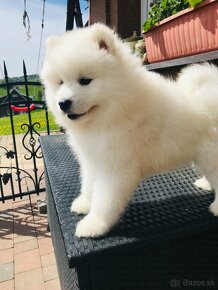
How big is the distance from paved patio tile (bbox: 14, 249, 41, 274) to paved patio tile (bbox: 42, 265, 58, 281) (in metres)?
0.12

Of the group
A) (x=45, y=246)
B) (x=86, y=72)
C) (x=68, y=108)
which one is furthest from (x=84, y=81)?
(x=45, y=246)

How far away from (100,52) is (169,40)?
5.36 ft

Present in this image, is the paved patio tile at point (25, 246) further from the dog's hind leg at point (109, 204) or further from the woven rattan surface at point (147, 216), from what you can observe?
the dog's hind leg at point (109, 204)

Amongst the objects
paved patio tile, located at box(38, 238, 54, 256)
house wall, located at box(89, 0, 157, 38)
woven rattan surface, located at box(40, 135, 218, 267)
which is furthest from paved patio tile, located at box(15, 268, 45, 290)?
house wall, located at box(89, 0, 157, 38)

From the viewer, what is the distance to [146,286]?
1.42 metres

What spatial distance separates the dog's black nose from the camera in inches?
58.1

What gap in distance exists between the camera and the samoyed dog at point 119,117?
145 centimetres

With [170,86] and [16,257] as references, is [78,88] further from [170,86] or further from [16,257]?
[16,257]

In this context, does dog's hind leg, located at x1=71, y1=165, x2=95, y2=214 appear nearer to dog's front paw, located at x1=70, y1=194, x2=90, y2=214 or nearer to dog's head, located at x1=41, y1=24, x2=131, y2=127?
dog's front paw, located at x1=70, y1=194, x2=90, y2=214

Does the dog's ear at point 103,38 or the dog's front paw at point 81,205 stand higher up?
the dog's ear at point 103,38

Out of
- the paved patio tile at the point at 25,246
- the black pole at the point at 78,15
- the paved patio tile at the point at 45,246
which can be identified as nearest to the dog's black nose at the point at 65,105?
the paved patio tile at the point at 45,246

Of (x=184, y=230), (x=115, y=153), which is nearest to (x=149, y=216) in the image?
(x=184, y=230)

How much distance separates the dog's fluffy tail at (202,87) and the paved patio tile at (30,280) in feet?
7.13

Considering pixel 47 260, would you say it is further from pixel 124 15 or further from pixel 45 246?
pixel 124 15
